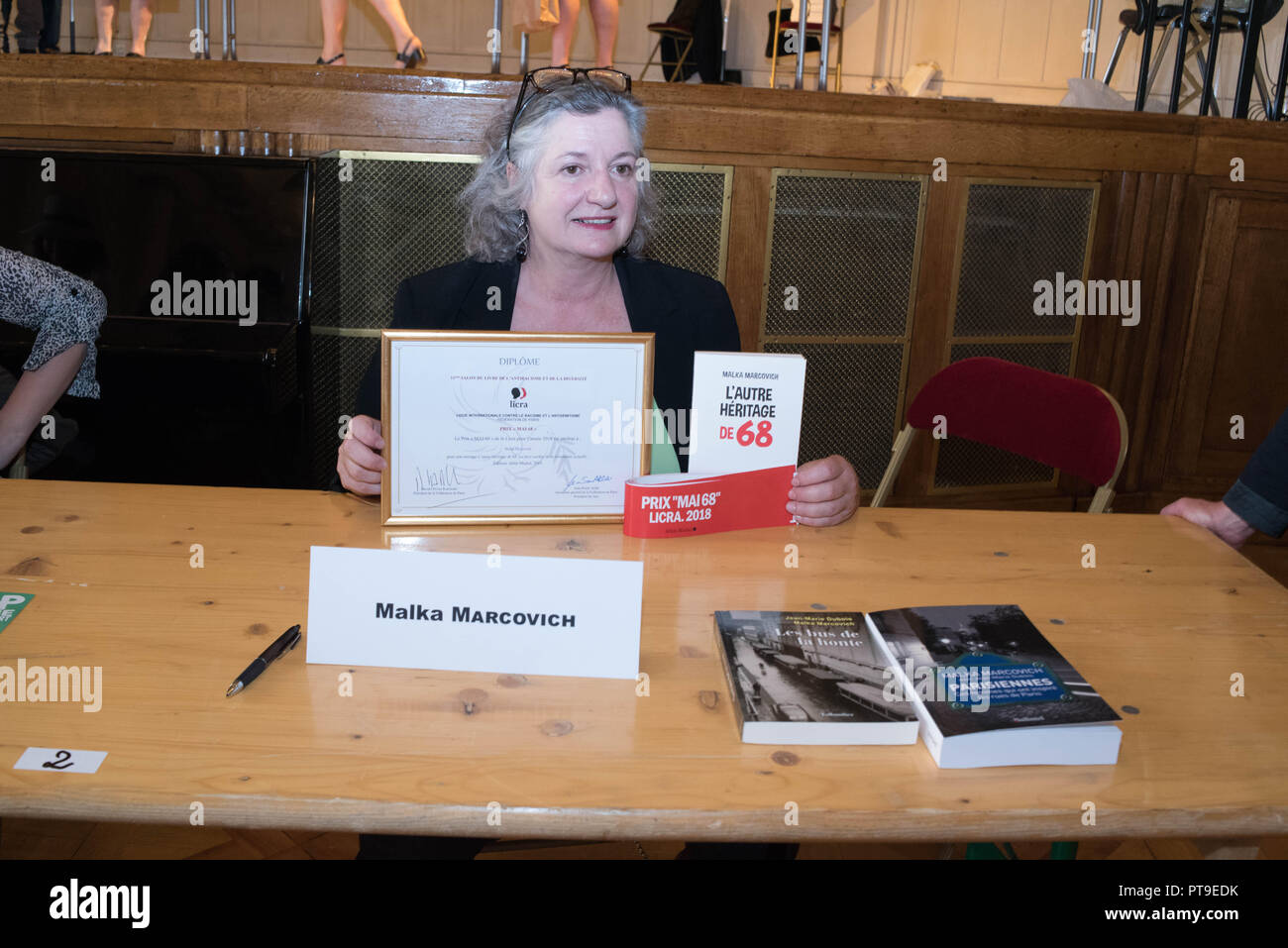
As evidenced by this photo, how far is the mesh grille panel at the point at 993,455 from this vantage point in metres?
3.67

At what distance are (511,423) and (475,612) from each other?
0.40 meters

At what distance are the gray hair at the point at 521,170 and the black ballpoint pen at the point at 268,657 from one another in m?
1.02

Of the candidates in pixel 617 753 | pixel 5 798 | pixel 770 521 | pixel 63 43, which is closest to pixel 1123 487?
pixel 770 521

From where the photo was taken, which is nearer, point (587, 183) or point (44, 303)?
point (587, 183)

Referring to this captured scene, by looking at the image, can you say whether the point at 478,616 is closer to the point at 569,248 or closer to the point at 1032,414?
the point at 569,248

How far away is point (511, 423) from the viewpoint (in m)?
1.35

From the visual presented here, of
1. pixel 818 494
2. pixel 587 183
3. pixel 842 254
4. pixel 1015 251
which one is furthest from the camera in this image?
pixel 1015 251

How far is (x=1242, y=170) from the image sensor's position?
360 cm

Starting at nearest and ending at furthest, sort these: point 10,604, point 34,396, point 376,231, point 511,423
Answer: point 10,604 < point 511,423 < point 34,396 < point 376,231

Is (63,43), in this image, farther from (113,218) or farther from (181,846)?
(181,846)

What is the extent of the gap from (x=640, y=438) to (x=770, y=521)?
234 mm
